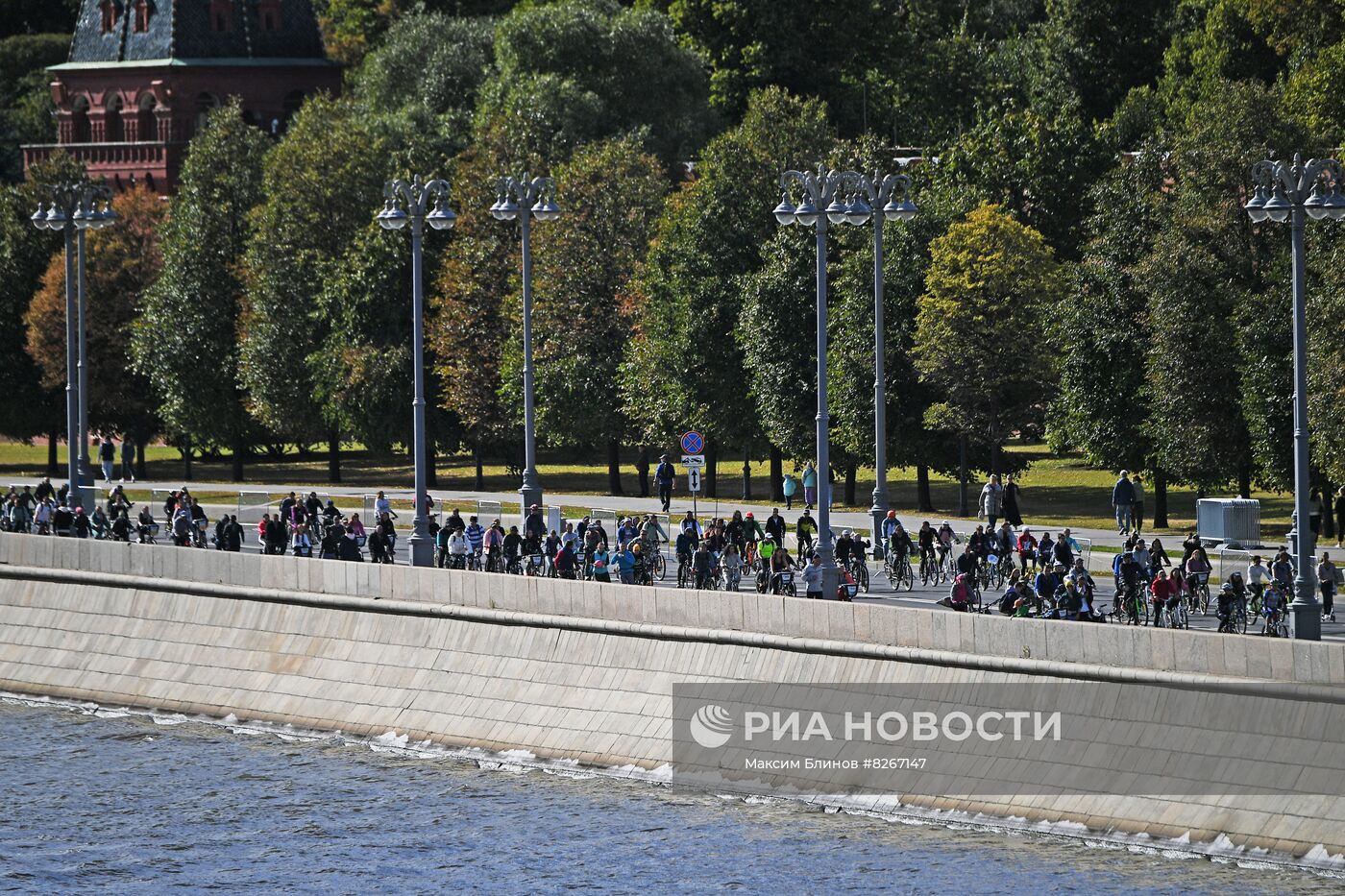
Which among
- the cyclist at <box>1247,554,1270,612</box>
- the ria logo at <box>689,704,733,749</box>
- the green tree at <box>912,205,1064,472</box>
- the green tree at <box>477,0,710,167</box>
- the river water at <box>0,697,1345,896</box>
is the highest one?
the green tree at <box>477,0,710,167</box>

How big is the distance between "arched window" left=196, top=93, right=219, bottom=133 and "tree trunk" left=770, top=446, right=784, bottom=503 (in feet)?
135

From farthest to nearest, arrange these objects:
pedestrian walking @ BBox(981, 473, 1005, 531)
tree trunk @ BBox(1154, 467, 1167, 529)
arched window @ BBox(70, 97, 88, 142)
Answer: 1. arched window @ BBox(70, 97, 88, 142)
2. tree trunk @ BBox(1154, 467, 1167, 529)
3. pedestrian walking @ BBox(981, 473, 1005, 531)

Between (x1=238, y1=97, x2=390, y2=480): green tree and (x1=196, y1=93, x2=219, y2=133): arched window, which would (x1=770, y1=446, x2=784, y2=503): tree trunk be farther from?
(x1=196, y1=93, x2=219, y2=133): arched window

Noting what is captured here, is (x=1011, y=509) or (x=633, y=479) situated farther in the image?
(x=633, y=479)

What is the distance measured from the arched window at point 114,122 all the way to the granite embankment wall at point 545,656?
56.0 m

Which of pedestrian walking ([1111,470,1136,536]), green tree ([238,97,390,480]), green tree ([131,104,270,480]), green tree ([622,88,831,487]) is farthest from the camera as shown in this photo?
green tree ([131,104,270,480])

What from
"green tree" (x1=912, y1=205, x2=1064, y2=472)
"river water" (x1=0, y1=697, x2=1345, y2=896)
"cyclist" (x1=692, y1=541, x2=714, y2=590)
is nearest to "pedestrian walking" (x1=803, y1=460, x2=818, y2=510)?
"green tree" (x1=912, y1=205, x2=1064, y2=472)

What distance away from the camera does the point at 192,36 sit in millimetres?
104812

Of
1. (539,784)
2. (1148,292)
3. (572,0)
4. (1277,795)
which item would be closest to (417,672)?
(539,784)

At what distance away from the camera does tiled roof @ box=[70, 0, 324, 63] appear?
344ft

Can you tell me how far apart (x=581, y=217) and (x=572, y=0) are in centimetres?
1708

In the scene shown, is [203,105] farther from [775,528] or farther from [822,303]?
[822,303]

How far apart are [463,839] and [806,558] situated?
15060 millimetres

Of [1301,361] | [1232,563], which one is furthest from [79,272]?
[1301,361]
